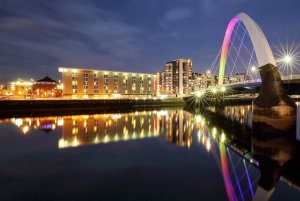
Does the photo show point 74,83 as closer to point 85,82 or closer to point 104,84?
point 85,82

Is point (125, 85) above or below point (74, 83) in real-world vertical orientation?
below

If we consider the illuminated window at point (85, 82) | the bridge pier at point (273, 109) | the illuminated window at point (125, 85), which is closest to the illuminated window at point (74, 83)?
the illuminated window at point (85, 82)

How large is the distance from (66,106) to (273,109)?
43.7 m

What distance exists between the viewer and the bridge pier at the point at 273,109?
24766 mm

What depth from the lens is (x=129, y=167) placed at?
55.5ft

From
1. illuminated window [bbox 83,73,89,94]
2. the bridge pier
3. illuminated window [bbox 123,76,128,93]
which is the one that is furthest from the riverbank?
the bridge pier

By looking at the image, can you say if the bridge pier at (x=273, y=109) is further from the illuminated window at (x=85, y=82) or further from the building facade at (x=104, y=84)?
the illuminated window at (x=85, y=82)

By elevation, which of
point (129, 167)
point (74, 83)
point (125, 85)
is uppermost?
point (74, 83)

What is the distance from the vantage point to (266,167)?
16562 millimetres

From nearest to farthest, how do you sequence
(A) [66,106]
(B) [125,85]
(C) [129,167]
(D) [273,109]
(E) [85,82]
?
(C) [129,167], (D) [273,109], (A) [66,106], (E) [85,82], (B) [125,85]

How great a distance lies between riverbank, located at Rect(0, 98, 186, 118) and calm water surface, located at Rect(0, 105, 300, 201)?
21.5m

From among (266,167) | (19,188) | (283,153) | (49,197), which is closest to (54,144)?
(19,188)

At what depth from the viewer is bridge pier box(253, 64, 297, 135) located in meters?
24.8

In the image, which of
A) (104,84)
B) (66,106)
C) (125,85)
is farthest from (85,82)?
(66,106)
